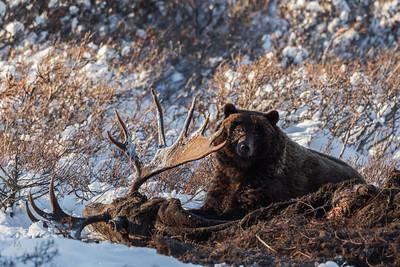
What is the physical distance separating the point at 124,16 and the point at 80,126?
25.1 ft

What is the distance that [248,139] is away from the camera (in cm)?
727

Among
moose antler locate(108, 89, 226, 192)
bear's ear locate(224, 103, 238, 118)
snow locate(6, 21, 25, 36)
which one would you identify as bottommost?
moose antler locate(108, 89, 226, 192)

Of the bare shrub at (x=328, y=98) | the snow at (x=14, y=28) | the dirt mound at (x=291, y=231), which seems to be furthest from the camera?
the snow at (x=14, y=28)

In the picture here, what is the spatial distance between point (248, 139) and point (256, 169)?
0.89 ft

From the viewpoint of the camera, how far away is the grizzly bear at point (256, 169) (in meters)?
7.07

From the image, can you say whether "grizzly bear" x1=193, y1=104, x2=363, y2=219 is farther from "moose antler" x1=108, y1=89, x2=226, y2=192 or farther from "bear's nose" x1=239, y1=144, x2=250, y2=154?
"moose antler" x1=108, y1=89, x2=226, y2=192

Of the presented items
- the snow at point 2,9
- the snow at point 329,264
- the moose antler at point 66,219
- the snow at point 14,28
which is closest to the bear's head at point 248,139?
the moose antler at point 66,219

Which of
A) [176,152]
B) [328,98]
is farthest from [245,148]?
[328,98]

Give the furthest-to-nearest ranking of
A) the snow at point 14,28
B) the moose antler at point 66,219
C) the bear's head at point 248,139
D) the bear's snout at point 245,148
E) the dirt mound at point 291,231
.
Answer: the snow at point 14,28, the bear's head at point 248,139, the bear's snout at point 245,148, the moose antler at point 66,219, the dirt mound at point 291,231

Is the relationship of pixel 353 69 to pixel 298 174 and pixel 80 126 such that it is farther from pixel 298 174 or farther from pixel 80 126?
pixel 298 174

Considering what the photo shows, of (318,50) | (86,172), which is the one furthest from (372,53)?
(86,172)

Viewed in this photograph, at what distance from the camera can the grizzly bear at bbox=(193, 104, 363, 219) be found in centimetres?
707

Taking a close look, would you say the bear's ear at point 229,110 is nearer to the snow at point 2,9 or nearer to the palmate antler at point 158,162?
the palmate antler at point 158,162

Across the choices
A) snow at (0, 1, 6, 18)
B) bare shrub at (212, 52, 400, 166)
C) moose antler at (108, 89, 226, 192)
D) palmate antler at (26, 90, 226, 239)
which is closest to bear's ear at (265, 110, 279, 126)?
palmate antler at (26, 90, 226, 239)
